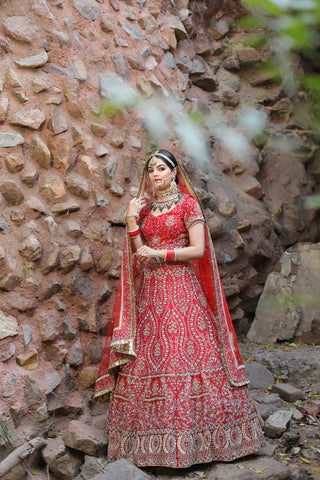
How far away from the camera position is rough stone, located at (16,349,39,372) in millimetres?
2533

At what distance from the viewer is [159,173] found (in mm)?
2705

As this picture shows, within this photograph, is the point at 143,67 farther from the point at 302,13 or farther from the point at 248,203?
the point at 302,13

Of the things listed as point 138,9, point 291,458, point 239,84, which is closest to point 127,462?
point 291,458

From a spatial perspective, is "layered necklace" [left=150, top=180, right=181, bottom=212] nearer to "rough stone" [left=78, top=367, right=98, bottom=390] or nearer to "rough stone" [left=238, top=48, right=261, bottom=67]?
"rough stone" [left=78, top=367, right=98, bottom=390]

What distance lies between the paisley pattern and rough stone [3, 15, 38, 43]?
4.88ft

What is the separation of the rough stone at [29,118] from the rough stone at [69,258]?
0.78 metres

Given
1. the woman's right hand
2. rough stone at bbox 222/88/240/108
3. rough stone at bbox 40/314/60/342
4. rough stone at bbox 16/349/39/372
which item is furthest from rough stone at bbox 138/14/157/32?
rough stone at bbox 16/349/39/372

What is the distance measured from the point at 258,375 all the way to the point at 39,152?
214 cm

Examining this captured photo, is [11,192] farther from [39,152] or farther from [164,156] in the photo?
[164,156]

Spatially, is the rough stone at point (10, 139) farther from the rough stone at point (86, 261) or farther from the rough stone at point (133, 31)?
the rough stone at point (133, 31)

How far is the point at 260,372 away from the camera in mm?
3398

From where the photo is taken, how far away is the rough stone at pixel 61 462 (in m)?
2.30

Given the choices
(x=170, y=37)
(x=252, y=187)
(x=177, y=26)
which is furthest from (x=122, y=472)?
(x=177, y=26)

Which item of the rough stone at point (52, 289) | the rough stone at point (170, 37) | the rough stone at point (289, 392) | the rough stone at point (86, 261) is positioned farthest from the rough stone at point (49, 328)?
the rough stone at point (170, 37)
